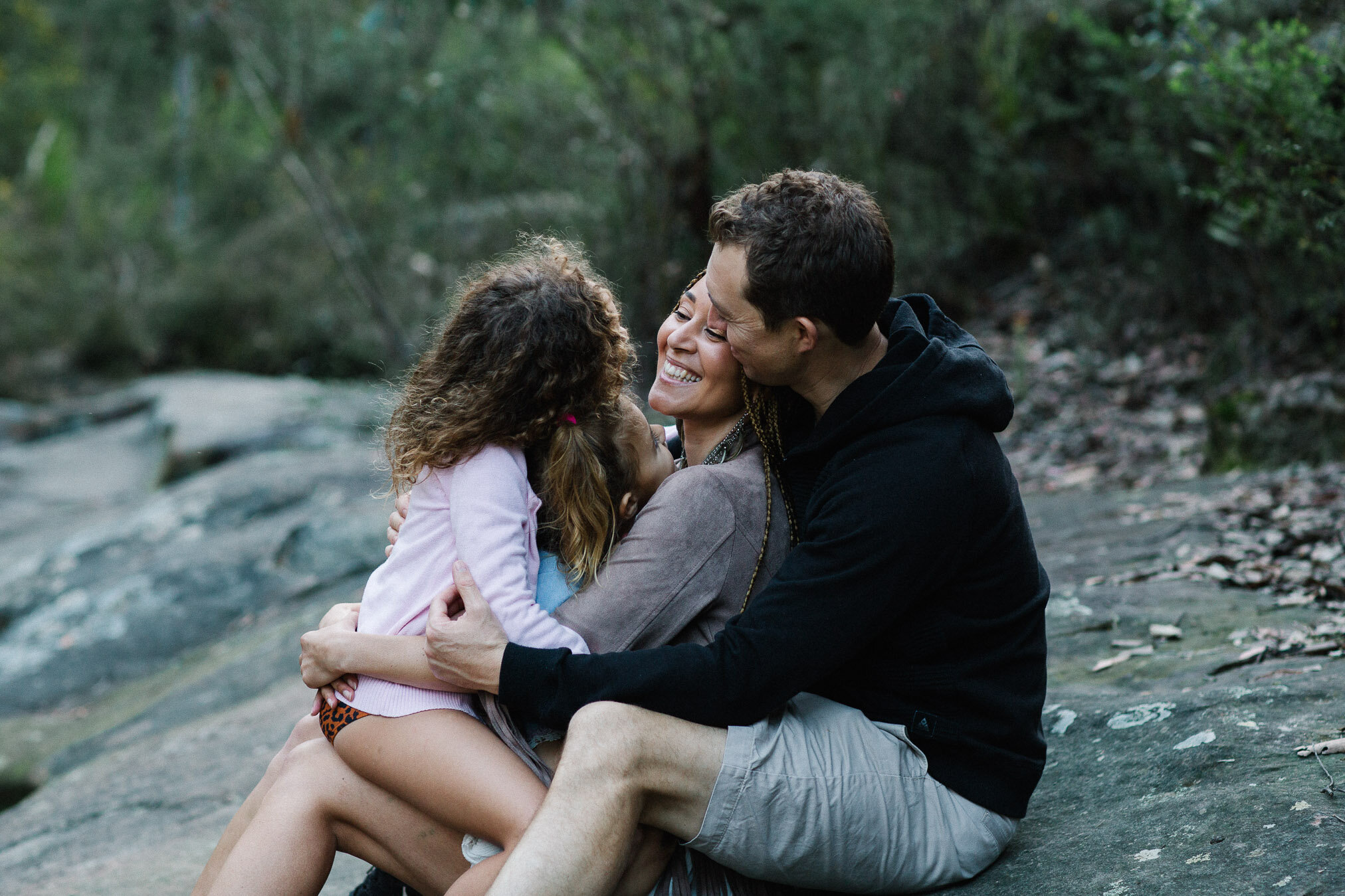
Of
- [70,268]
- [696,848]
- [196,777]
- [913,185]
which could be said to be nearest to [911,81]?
[913,185]

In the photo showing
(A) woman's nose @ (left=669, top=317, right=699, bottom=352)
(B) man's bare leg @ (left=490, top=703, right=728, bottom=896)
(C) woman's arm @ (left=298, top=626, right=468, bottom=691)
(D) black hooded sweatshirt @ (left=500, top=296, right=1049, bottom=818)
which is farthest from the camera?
(A) woman's nose @ (left=669, top=317, right=699, bottom=352)

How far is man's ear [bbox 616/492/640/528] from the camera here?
2631 mm

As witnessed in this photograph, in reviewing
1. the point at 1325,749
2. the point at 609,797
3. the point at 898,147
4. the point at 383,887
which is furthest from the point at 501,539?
the point at 898,147

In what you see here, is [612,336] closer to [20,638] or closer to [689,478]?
[689,478]

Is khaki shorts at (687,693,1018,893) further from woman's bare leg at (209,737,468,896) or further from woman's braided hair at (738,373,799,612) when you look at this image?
woman's bare leg at (209,737,468,896)

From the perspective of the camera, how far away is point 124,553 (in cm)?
688

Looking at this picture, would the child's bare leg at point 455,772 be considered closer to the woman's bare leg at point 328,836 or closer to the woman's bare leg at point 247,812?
the woman's bare leg at point 328,836

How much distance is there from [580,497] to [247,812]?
42.3 inches

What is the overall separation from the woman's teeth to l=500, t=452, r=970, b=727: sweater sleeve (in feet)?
1.71

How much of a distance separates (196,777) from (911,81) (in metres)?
7.01

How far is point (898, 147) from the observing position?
895cm

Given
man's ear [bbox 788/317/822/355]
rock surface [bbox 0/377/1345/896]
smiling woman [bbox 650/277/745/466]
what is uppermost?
man's ear [bbox 788/317/822/355]

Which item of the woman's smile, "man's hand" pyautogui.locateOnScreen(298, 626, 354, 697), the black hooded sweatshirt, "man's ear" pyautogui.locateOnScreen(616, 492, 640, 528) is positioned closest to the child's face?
"man's ear" pyautogui.locateOnScreen(616, 492, 640, 528)

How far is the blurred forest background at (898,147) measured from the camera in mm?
5059
